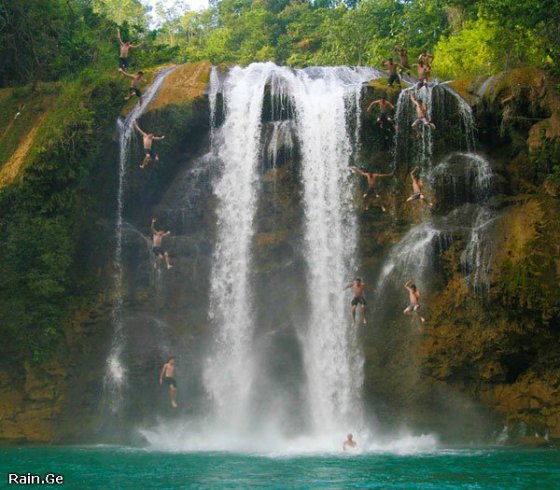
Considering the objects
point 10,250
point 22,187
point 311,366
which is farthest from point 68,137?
point 311,366

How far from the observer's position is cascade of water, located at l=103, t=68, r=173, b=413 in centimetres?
2177

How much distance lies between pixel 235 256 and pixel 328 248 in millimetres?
2704

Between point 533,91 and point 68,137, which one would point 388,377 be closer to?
point 533,91

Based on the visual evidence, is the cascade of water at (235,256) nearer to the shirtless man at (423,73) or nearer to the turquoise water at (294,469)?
the turquoise water at (294,469)

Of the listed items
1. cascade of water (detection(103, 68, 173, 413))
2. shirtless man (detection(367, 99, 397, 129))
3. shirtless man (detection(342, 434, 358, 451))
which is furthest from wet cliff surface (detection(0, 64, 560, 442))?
shirtless man (detection(342, 434, 358, 451))

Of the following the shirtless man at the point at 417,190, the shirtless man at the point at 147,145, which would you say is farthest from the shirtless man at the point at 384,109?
the shirtless man at the point at 147,145

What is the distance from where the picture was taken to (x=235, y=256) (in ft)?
73.9

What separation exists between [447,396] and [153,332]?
8.28 meters

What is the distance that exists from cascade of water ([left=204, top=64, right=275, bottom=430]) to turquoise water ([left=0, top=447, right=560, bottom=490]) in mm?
3815

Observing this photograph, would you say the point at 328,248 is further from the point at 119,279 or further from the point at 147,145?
the point at 119,279

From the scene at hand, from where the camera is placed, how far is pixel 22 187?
20.9m

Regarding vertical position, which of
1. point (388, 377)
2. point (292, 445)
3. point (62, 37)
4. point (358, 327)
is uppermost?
point (62, 37)

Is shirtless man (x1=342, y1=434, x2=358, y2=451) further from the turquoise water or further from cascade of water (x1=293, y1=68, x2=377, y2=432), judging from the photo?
cascade of water (x1=293, y1=68, x2=377, y2=432)

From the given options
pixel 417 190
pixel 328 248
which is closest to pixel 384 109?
pixel 417 190
